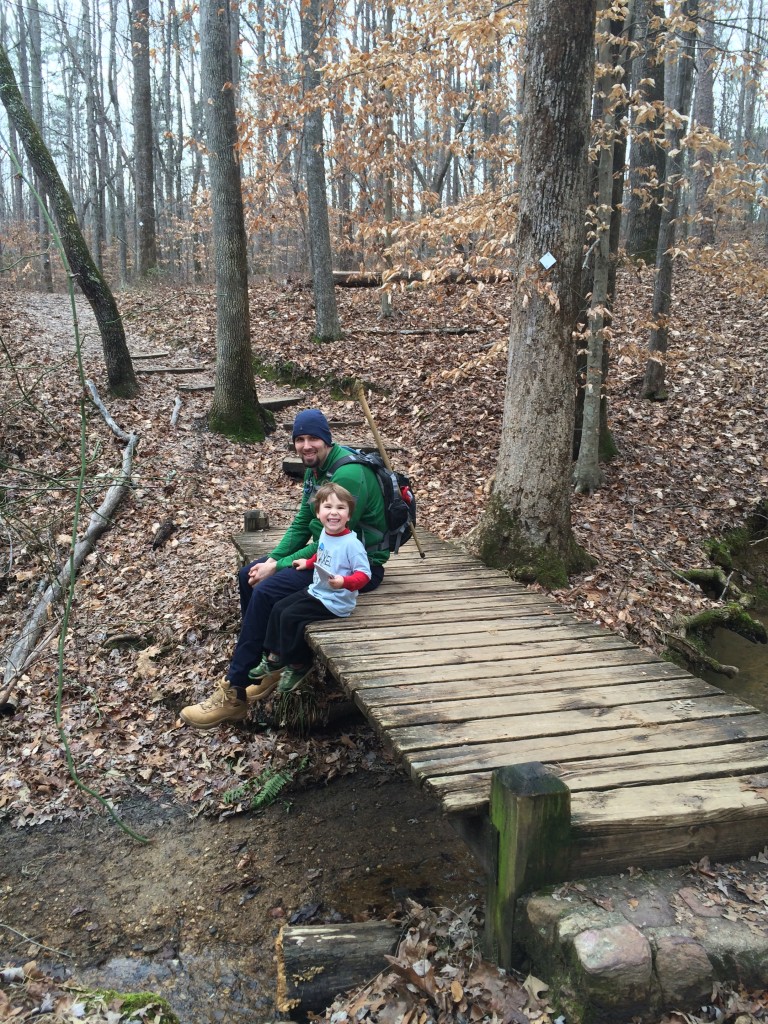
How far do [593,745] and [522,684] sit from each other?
28.2 inches

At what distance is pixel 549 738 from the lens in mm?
3475

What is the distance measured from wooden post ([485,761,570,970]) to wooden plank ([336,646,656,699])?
1228 mm

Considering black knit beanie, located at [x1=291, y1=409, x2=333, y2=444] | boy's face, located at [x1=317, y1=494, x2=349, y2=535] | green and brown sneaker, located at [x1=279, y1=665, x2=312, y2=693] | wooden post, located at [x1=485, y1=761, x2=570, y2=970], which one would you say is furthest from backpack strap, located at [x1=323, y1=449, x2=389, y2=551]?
wooden post, located at [x1=485, y1=761, x2=570, y2=970]

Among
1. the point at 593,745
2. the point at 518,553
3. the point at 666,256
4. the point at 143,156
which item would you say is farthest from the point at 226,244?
the point at 143,156

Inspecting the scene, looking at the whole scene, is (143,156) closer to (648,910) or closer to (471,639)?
(471,639)

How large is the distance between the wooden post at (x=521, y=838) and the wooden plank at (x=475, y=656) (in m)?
1.35

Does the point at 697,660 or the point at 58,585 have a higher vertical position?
the point at 58,585

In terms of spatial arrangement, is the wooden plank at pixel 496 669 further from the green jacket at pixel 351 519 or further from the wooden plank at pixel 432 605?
the green jacket at pixel 351 519

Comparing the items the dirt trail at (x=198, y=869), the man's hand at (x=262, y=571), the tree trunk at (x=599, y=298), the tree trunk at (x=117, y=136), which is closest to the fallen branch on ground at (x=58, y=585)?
the dirt trail at (x=198, y=869)

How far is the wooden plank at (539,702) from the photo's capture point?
3668 millimetres

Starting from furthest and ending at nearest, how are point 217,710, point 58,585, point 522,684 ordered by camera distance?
point 58,585, point 217,710, point 522,684

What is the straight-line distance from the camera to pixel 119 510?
895cm

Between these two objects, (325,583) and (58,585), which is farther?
(58,585)

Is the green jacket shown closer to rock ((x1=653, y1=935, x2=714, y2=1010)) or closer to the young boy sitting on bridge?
the young boy sitting on bridge
